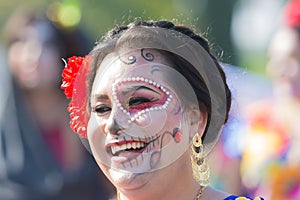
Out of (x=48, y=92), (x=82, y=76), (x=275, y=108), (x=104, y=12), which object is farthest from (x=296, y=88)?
(x=104, y=12)

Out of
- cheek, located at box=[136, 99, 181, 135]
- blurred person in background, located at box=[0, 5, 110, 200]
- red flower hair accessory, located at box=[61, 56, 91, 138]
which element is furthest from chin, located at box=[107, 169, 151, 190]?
blurred person in background, located at box=[0, 5, 110, 200]

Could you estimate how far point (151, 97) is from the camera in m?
4.28

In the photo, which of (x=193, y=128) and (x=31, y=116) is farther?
(x=31, y=116)

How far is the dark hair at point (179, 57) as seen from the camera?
434 centimetres

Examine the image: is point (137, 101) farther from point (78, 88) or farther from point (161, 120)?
point (78, 88)

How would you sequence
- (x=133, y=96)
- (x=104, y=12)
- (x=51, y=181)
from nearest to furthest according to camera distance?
(x=133, y=96)
(x=51, y=181)
(x=104, y=12)

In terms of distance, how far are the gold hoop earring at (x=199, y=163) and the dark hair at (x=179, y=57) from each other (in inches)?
5.3

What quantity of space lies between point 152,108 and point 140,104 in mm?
47

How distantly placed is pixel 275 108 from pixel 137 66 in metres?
2.77

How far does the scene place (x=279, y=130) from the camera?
22.4 ft

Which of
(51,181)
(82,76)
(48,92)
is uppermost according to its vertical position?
(82,76)

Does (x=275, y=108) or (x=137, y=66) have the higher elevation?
(x=137, y=66)

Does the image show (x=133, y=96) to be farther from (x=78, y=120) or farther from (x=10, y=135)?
(x=10, y=135)

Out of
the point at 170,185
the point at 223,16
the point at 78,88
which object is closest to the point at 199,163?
the point at 170,185
